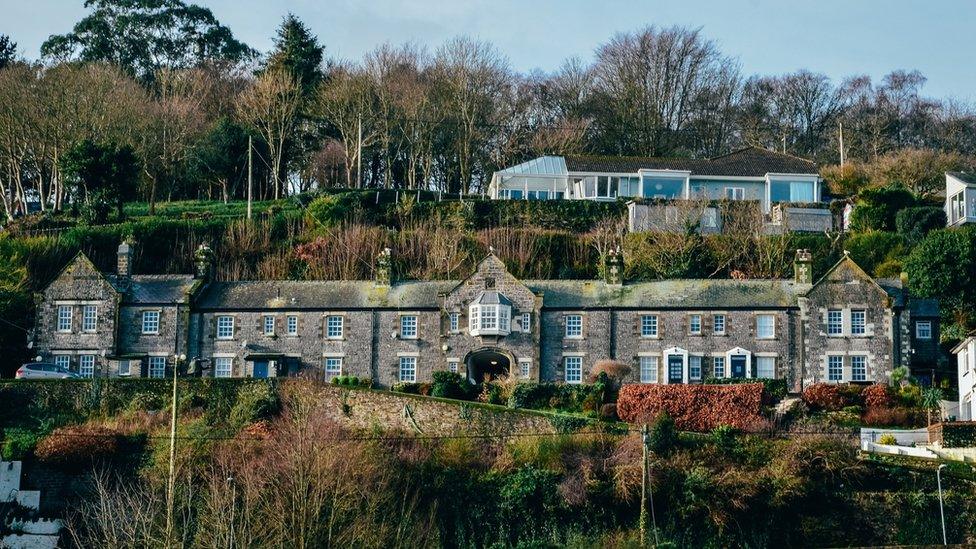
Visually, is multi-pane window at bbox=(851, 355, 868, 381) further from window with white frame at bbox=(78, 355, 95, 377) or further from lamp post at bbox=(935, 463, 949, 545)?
window with white frame at bbox=(78, 355, 95, 377)

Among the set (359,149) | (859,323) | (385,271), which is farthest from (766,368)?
(359,149)

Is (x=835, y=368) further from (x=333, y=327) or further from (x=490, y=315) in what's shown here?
(x=333, y=327)

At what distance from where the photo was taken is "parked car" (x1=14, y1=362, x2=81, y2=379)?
184ft

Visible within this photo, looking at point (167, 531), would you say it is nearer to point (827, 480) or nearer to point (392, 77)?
point (827, 480)

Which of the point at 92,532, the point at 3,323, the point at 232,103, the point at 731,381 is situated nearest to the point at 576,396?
the point at 731,381

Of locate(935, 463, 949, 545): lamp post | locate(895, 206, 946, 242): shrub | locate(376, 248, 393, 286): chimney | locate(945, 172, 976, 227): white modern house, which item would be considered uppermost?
locate(945, 172, 976, 227): white modern house

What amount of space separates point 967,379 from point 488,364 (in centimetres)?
1892

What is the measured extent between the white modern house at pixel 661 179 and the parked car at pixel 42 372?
2989 cm

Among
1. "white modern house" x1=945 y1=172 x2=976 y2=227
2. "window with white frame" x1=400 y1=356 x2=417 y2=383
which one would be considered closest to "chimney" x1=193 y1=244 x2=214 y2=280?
"window with white frame" x1=400 y1=356 x2=417 y2=383

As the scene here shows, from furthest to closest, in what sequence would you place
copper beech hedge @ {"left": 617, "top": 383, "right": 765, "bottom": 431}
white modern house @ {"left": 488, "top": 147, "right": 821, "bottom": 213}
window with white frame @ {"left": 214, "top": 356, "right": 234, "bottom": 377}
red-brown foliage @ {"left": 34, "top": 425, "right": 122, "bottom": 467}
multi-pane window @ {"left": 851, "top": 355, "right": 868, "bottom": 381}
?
1. white modern house @ {"left": 488, "top": 147, "right": 821, "bottom": 213}
2. window with white frame @ {"left": 214, "top": 356, "right": 234, "bottom": 377}
3. multi-pane window @ {"left": 851, "top": 355, "right": 868, "bottom": 381}
4. copper beech hedge @ {"left": 617, "top": 383, "right": 765, "bottom": 431}
5. red-brown foliage @ {"left": 34, "top": 425, "right": 122, "bottom": 467}

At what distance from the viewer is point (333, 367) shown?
57625 millimetres

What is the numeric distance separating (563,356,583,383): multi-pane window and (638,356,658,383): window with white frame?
2430 millimetres

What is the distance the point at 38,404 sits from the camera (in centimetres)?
5294

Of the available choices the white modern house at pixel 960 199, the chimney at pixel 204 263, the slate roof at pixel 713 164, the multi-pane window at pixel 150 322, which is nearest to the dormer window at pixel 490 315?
the chimney at pixel 204 263
